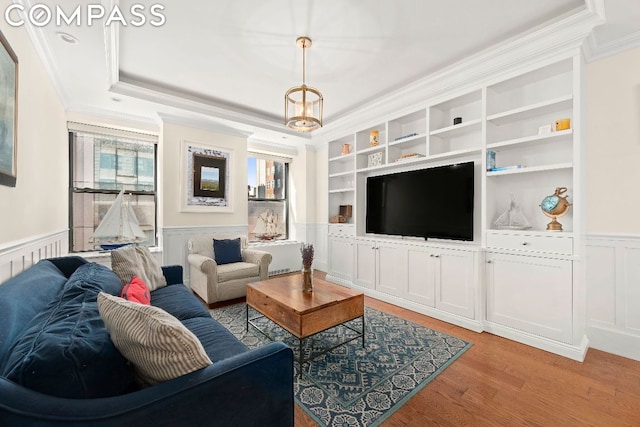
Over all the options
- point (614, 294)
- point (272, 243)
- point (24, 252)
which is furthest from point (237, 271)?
point (614, 294)

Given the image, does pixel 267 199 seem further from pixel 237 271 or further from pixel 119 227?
pixel 119 227

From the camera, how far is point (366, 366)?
7.17 feet

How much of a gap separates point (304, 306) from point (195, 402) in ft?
4.26

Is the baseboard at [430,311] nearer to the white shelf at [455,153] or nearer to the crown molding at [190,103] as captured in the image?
the white shelf at [455,153]

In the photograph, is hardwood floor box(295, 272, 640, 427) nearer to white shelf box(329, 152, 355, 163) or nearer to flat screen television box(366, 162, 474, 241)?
flat screen television box(366, 162, 474, 241)

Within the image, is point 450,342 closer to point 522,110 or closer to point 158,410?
point 522,110

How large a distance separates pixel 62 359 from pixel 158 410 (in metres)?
0.32

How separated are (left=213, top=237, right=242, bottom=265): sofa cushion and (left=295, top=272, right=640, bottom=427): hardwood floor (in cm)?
254

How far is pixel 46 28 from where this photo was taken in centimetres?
210

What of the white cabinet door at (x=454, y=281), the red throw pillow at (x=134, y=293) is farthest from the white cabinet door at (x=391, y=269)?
the red throw pillow at (x=134, y=293)

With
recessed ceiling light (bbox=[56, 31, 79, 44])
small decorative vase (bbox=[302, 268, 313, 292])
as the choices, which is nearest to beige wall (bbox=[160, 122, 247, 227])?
recessed ceiling light (bbox=[56, 31, 79, 44])

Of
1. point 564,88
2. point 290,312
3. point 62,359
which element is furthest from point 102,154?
point 564,88

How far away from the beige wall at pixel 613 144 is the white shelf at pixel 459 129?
933 mm

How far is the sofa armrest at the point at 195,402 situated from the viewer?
722mm
